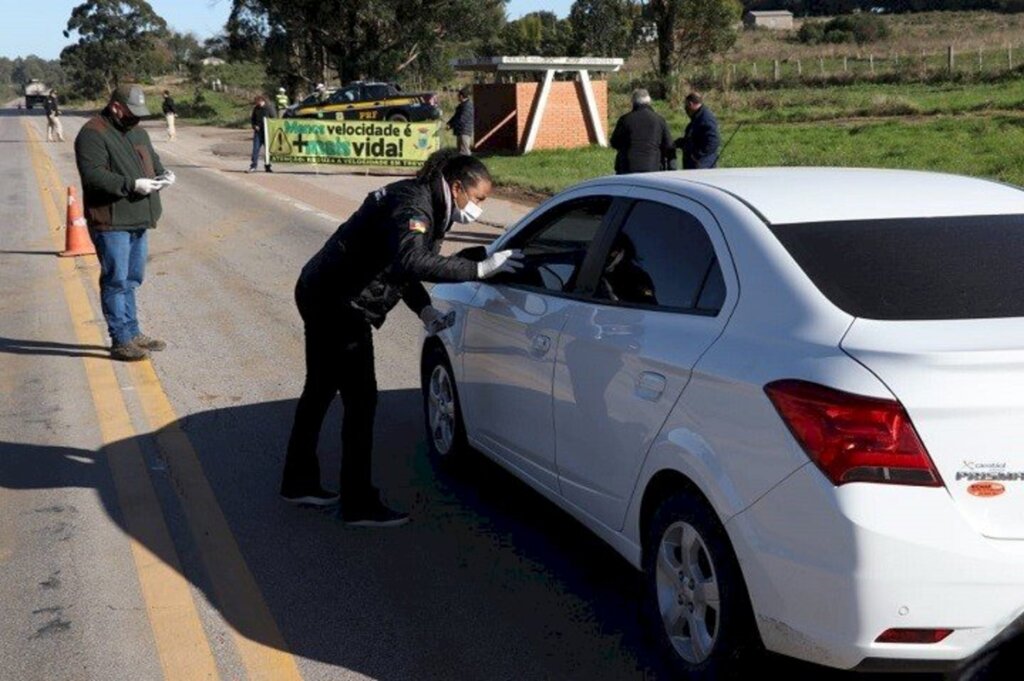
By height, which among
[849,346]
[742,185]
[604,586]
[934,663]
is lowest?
[604,586]

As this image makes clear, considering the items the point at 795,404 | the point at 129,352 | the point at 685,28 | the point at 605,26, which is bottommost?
the point at 129,352

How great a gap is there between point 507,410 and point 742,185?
1564 mm

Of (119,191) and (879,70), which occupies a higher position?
(879,70)

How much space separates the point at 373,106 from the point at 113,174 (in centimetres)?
3025

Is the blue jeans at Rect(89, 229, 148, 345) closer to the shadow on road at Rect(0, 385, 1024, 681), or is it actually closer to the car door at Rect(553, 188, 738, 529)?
the shadow on road at Rect(0, 385, 1024, 681)

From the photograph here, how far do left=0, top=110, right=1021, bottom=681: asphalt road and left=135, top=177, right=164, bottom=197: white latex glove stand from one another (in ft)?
4.20

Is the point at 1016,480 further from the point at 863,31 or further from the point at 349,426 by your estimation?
the point at 863,31

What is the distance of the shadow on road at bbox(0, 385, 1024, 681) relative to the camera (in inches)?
184

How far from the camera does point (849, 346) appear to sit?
3674 millimetres

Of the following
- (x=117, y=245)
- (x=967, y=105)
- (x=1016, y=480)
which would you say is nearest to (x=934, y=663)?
(x=1016, y=480)

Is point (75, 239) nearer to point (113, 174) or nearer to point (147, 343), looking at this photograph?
point (147, 343)

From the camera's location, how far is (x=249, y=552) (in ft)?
18.9

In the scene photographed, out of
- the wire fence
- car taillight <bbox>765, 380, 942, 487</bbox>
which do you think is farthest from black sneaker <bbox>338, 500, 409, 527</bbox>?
the wire fence

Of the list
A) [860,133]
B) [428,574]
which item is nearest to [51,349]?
[428,574]
